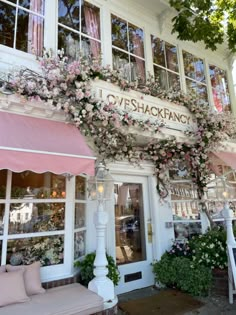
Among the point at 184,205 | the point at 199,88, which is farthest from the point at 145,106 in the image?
the point at 199,88

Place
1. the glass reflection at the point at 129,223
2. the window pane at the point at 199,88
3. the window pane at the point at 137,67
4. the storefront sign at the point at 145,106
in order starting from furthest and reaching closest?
1. the window pane at the point at 199,88
2. the window pane at the point at 137,67
3. the glass reflection at the point at 129,223
4. the storefront sign at the point at 145,106

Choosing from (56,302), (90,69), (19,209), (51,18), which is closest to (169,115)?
(90,69)

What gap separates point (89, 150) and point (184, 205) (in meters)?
4.05

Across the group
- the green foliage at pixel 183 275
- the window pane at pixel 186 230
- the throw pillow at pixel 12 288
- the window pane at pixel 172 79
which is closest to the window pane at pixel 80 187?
the throw pillow at pixel 12 288

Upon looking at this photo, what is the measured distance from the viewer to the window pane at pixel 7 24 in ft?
15.6

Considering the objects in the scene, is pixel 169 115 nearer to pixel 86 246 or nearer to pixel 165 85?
pixel 165 85

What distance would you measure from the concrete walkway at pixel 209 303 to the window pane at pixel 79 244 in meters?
1.36

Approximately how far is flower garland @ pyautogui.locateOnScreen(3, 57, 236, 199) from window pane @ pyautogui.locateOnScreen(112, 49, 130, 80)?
0.62 m

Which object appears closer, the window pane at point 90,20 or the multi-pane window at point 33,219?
the multi-pane window at point 33,219

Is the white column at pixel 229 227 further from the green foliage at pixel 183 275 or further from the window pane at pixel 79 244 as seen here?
the window pane at pixel 79 244

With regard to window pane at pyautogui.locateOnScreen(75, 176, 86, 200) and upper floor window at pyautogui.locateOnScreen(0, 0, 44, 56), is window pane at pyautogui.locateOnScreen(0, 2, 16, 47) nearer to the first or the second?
upper floor window at pyautogui.locateOnScreen(0, 0, 44, 56)

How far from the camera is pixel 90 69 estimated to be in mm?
4953

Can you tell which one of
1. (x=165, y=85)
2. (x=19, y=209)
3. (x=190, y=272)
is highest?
(x=165, y=85)

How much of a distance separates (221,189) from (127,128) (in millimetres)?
3206
